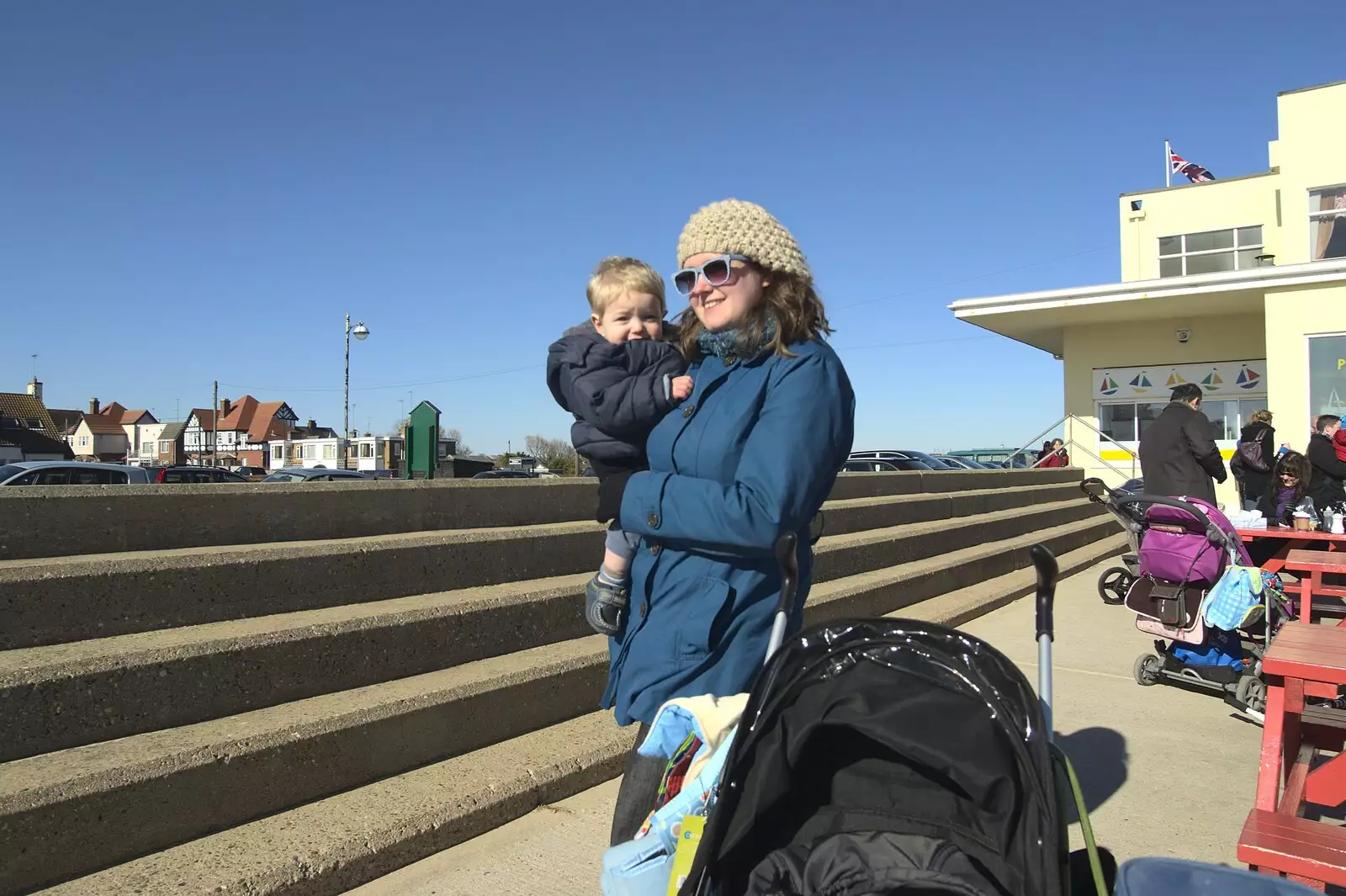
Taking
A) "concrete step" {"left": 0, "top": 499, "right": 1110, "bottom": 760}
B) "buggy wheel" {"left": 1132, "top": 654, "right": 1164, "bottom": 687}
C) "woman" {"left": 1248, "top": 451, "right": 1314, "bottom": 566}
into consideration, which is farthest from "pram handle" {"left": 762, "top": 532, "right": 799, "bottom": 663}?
"woman" {"left": 1248, "top": 451, "right": 1314, "bottom": 566}

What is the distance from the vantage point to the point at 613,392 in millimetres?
2285

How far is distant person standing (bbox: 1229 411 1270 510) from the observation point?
436 inches

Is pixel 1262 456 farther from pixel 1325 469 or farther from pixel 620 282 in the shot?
pixel 620 282

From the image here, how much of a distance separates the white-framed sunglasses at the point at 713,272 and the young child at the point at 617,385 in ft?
0.76

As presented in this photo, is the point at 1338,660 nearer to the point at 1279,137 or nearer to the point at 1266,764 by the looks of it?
the point at 1266,764

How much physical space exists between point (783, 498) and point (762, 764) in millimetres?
550

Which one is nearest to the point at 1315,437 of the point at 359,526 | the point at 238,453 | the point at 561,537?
the point at 561,537

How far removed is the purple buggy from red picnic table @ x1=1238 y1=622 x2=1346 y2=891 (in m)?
1.25

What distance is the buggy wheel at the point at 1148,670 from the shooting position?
19.8 ft

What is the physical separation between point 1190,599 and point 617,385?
16.2 ft

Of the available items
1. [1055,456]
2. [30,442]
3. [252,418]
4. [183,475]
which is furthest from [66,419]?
[1055,456]

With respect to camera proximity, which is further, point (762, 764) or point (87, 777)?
point (87, 777)

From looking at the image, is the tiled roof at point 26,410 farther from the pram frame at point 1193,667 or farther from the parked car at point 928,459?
the pram frame at point 1193,667

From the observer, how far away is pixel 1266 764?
3385mm
